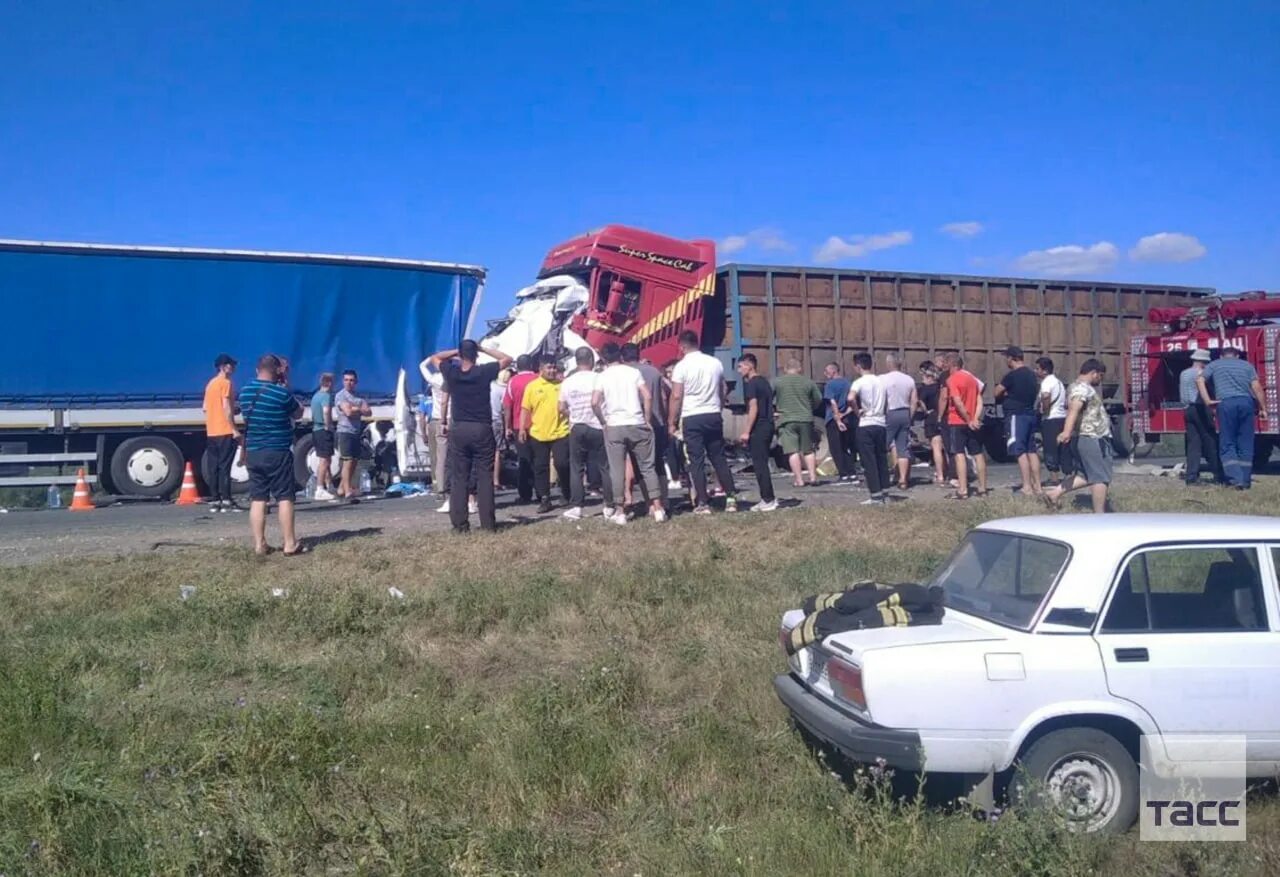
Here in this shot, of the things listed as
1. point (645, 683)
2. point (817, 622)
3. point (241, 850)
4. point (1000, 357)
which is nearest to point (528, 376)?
point (645, 683)

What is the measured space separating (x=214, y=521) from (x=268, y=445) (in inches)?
141

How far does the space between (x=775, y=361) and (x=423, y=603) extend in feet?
33.6

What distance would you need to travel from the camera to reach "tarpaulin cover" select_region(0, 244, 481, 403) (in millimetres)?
A: 16172

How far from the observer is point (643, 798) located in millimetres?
5332

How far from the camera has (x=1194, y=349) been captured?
59.6 ft

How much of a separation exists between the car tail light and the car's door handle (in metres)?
1.03

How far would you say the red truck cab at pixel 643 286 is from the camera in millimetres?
17266

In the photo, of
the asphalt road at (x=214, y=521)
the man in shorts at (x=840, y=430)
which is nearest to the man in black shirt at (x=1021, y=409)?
the asphalt road at (x=214, y=521)

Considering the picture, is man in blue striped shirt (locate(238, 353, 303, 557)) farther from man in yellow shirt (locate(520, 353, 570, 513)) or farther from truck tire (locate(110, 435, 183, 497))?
truck tire (locate(110, 435, 183, 497))

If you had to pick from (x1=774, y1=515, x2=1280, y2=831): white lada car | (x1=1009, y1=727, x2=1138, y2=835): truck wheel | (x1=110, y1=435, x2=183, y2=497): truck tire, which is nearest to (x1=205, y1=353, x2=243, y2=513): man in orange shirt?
(x1=110, y1=435, x2=183, y2=497): truck tire

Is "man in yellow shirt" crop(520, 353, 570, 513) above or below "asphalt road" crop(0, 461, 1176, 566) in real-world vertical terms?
above

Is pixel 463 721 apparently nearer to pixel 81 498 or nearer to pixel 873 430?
pixel 873 430

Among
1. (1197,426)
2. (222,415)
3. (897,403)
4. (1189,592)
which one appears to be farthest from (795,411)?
(1189,592)

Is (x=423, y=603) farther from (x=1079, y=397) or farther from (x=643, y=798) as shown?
(x=1079, y=397)
